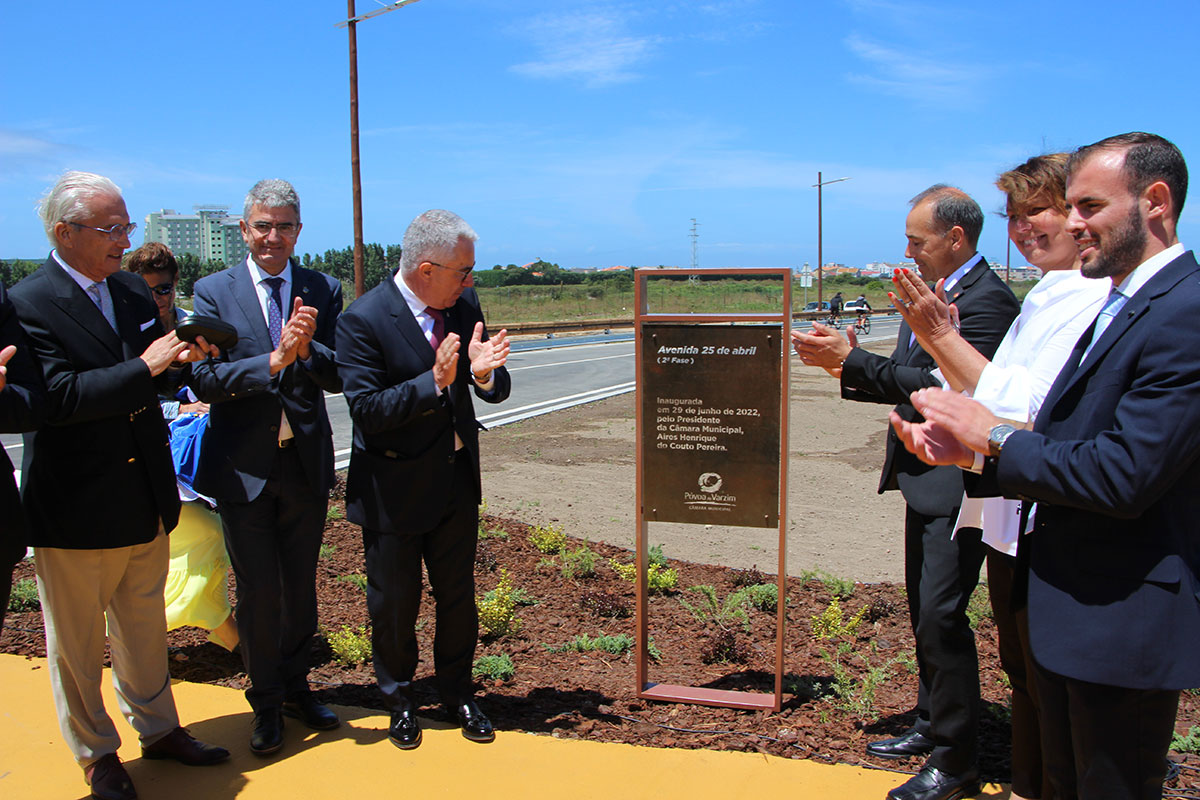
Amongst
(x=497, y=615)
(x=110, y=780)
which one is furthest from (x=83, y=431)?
(x=497, y=615)

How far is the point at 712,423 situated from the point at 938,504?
3.41ft

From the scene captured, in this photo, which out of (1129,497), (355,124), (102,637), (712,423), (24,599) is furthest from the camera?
(355,124)

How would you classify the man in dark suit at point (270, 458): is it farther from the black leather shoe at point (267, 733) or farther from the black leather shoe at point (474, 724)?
the black leather shoe at point (474, 724)

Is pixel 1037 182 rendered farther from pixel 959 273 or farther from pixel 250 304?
pixel 250 304

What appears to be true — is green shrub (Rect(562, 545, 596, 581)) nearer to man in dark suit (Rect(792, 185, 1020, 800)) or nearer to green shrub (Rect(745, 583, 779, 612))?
green shrub (Rect(745, 583, 779, 612))

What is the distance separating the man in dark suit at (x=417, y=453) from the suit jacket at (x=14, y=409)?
41.9 inches

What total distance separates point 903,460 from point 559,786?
1.82 meters

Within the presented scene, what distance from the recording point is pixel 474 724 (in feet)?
11.9

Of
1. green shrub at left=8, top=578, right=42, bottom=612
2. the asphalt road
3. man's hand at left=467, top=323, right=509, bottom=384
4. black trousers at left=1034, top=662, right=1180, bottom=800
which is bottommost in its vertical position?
green shrub at left=8, top=578, right=42, bottom=612

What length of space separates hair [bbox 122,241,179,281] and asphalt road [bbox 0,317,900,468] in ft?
14.8

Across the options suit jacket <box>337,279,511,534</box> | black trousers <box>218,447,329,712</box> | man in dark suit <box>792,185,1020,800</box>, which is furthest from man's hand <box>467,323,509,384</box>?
man in dark suit <box>792,185,1020,800</box>

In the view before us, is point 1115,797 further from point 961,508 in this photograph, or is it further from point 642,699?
point 642,699

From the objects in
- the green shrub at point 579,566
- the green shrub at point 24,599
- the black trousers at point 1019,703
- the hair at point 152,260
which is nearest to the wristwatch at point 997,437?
the black trousers at point 1019,703

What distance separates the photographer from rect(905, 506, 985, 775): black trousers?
3.23 meters
